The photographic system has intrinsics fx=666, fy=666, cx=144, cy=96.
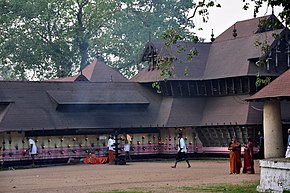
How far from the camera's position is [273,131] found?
30969mm

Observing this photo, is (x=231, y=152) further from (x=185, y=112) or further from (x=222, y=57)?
(x=222, y=57)

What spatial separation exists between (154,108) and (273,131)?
10430 millimetres

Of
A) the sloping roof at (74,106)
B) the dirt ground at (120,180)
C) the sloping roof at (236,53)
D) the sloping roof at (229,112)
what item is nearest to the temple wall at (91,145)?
the sloping roof at (74,106)

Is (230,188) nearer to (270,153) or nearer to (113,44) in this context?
(270,153)

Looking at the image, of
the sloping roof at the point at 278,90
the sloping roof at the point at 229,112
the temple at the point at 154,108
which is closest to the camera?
the sloping roof at the point at 278,90

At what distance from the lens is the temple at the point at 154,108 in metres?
35.7

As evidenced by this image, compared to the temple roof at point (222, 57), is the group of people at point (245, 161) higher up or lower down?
lower down

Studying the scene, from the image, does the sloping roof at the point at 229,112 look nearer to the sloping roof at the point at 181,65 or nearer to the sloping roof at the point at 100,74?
the sloping roof at the point at 181,65

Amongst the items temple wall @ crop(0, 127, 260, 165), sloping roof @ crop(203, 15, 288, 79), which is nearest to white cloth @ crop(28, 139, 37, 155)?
temple wall @ crop(0, 127, 260, 165)

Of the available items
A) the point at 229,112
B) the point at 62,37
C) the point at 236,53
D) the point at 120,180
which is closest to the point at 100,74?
the point at 62,37

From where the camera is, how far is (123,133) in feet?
125

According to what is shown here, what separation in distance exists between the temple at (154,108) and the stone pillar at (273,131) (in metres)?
4.10

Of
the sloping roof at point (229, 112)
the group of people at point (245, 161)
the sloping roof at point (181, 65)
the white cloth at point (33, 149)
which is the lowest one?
the group of people at point (245, 161)

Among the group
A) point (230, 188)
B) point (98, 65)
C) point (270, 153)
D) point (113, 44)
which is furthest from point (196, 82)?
point (113, 44)
